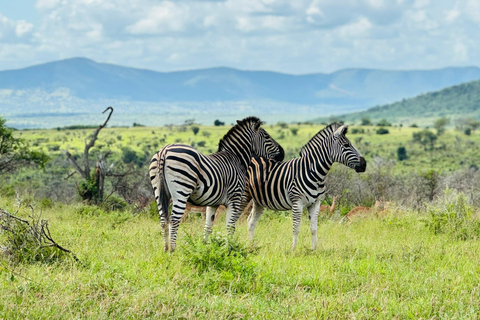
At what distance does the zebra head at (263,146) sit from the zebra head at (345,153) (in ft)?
3.81

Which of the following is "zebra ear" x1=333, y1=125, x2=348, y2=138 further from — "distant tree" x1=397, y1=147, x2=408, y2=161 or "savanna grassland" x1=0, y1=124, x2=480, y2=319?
"distant tree" x1=397, y1=147, x2=408, y2=161

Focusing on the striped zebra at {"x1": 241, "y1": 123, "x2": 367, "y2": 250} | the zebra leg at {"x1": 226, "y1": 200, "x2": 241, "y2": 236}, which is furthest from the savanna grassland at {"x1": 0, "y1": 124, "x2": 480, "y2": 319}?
the zebra leg at {"x1": 226, "y1": 200, "x2": 241, "y2": 236}

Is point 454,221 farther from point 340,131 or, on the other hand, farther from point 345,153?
point 340,131

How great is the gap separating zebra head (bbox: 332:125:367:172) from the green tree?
40.9 ft

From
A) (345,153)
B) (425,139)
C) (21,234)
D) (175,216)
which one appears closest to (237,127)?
(345,153)

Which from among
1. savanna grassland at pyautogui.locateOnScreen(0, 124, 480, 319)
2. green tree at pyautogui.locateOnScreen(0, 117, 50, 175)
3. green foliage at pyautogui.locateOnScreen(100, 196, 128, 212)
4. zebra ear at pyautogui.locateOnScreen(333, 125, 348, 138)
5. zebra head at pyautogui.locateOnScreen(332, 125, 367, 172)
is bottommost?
green foliage at pyautogui.locateOnScreen(100, 196, 128, 212)

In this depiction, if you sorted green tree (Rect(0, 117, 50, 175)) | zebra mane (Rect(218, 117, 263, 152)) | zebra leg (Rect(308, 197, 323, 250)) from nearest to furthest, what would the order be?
1. zebra leg (Rect(308, 197, 323, 250))
2. zebra mane (Rect(218, 117, 263, 152))
3. green tree (Rect(0, 117, 50, 175))

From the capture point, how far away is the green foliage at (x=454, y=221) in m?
11.1

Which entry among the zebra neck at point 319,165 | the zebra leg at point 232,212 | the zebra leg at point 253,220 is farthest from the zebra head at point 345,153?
the zebra leg at point 232,212

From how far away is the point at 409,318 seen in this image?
6008 millimetres

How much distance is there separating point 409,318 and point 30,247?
502cm

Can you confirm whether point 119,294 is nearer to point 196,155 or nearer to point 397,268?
point 196,155

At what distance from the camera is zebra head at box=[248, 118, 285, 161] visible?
34.3ft

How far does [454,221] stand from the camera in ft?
37.5
